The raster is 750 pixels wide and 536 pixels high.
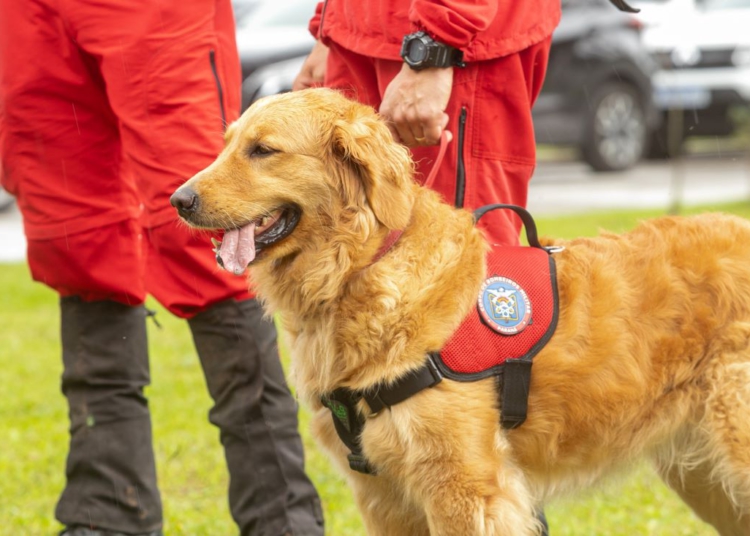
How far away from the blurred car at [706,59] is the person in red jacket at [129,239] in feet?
43.9

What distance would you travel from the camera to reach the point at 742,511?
3.41 metres

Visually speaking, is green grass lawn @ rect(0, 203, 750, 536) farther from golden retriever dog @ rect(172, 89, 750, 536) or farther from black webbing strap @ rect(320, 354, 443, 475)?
black webbing strap @ rect(320, 354, 443, 475)

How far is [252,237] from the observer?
307 centimetres

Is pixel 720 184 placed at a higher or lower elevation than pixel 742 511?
lower

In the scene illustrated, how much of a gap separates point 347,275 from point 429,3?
0.90 meters

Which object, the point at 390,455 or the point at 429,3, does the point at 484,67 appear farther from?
the point at 390,455

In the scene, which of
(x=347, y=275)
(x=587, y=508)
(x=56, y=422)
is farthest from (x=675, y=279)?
(x=56, y=422)

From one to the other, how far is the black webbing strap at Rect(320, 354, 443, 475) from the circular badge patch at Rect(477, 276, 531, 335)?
246 millimetres

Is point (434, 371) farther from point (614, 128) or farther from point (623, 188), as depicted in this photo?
point (614, 128)

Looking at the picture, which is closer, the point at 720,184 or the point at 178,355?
the point at 178,355

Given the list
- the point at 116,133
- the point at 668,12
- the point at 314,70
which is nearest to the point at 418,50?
the point at 314,70

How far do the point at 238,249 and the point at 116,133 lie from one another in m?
1.16

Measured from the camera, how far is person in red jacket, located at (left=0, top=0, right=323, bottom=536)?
358cm

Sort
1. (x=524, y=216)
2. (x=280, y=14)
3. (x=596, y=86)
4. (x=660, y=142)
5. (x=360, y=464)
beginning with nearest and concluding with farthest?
(x=360, y=464) → (x=524, y=216) → (x=280, y=14) → (x=596, y=86) → (x=660, y=142)
